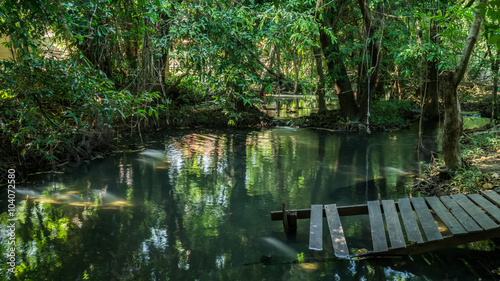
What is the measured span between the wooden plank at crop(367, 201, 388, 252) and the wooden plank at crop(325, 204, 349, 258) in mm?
348

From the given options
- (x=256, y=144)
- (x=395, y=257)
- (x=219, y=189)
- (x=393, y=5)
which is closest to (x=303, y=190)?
(x=219, y=189)

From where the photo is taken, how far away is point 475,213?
15.8 feet

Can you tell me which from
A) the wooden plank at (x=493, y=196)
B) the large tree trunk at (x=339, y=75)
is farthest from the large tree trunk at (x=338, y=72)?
the wooden plank at (x=493, y=196)

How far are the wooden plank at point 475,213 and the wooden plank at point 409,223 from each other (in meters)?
0.67

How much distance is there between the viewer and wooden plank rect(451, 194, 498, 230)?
4.48 m

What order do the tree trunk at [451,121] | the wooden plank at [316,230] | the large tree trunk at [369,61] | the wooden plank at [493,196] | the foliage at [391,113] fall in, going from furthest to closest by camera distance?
the foliage at [391,113], the large tree trunk at [369,61], the tree trunk at [451,121], the wooden plank at [493,196], the wooden plank at [316,230]

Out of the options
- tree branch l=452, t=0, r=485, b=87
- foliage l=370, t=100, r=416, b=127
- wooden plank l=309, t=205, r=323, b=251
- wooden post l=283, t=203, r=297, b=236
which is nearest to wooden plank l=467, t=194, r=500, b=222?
tree branch l=452, t=0, r=485, b=87

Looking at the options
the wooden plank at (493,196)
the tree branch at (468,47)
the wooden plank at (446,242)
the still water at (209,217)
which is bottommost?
the still water at (209,217)

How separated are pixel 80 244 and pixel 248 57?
18.2ft

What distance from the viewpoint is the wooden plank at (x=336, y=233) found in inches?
179

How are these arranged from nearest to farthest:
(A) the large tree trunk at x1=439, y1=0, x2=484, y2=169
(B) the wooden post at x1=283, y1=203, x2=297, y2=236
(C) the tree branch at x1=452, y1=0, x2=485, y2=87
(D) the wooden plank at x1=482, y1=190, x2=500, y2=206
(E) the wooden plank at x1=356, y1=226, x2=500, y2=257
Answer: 1. (E) the wooden plank at x1=356, y1=226, x2=500, y2=257
2. (D) the wooden plank at x1=482, y1=190, x2=500, y2=206
3. (C) the tree branch at x1=452, y1=0, x2=485, y2=87
4. (B) the wooden post at x1=283, y1=203, x2=297, y2=236
5. (A) the large tree trunk at x1=439, y1=0, x2=484, y2=169

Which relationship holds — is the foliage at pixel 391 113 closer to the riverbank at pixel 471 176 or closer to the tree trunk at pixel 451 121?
the riverbank at pixel 471 176

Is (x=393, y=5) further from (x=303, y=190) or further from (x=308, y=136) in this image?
(x=303, y=190)

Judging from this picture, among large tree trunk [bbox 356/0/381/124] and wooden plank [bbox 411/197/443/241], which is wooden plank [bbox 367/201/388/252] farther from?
large tree trunk [bbox 356/0/381/124]
